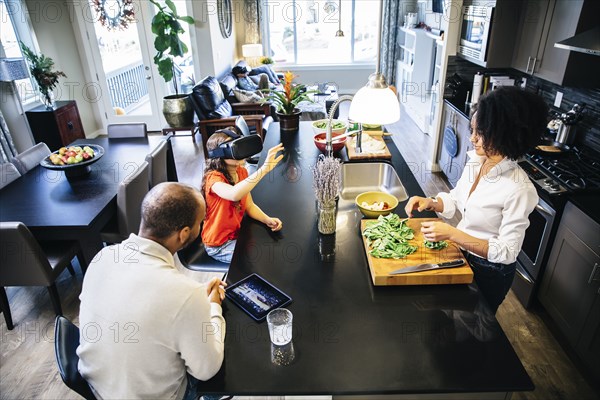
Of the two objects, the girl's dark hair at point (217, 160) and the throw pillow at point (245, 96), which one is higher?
the girl's dark hair at point (217, 160)

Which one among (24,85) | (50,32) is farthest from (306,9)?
(24,85)

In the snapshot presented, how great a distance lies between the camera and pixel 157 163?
316 cm

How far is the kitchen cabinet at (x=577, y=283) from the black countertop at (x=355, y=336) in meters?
1.09

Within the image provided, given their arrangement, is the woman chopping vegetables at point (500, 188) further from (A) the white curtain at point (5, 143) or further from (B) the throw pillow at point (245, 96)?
(B) the throw pillow at point (245, 96)

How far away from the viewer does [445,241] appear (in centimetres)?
160

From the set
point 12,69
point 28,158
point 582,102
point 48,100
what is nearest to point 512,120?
point 582,102

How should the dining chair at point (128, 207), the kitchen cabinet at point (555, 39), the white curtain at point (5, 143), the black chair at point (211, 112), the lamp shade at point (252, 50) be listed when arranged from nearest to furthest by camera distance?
the kitchen cabinet at point (555, 39), the dining chair at point (128, 207), the white curtain at point (5, 143), the black chair at point (211, 112), the lamp shade at point (252, 50)

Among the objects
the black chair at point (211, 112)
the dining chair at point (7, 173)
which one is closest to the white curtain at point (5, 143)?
the dining chair at point (7, 173)

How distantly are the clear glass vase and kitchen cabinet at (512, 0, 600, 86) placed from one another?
2026 mm

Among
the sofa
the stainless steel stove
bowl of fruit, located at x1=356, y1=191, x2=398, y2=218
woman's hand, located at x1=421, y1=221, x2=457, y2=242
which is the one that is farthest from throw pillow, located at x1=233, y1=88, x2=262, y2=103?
woman's hand, located at x1=421, y1=221, x2=457, y2=242

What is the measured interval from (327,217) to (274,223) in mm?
270

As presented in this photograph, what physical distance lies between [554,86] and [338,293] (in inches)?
116

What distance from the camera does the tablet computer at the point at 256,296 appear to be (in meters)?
1.38

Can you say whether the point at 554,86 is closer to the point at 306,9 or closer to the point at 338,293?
the point at 338,293
